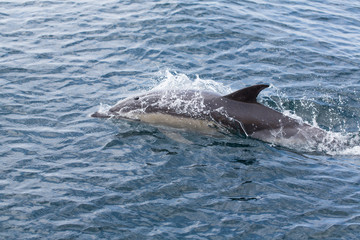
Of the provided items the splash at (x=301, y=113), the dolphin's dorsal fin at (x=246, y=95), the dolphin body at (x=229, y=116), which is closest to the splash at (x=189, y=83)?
the splash at (x=301, y=113)

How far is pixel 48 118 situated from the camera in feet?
36.1

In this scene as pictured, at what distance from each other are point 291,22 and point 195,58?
19.1 ft

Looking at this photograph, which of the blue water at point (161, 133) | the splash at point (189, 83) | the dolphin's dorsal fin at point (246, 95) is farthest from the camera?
the splash at point (189, 83)

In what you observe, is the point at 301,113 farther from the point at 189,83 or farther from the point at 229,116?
the point at 189,83

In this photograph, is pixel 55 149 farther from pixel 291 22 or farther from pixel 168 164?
pixel 291 22

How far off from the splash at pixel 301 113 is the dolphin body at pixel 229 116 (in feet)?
0.30

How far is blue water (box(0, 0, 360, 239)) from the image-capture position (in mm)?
7766

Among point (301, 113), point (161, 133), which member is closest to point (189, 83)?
point (161, 133)

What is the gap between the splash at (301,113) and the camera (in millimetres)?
10133

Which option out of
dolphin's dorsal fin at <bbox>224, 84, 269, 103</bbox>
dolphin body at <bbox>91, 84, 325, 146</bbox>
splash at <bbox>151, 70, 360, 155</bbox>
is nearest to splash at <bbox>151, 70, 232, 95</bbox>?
splash at <bbox>151, 70, 360, 155</bbox>

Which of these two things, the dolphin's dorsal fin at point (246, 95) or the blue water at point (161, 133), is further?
the dolphin's dorsal fin at point (246, 95)

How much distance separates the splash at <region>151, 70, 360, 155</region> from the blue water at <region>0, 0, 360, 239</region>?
0.16ft

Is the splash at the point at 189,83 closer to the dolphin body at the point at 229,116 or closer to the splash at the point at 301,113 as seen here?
the splash at the point at 301,113

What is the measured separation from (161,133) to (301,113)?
3.72 m
